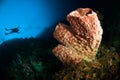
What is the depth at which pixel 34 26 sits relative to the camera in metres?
6.86

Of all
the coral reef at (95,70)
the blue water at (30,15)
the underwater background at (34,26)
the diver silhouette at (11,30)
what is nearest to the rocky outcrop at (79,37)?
the coral reef at (95,70)

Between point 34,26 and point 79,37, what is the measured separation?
2.49 meters

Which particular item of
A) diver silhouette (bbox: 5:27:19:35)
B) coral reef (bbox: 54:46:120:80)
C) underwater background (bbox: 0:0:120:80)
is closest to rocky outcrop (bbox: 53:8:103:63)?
coral reef (bbox: 54:46:120:80)

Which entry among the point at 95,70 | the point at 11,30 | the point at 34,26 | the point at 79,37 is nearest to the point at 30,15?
the point at 34,26

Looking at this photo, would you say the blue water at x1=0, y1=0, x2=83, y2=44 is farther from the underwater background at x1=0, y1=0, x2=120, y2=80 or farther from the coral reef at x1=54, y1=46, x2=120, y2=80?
the coral reef at x1=54, y1=46, x2=120, y2=80

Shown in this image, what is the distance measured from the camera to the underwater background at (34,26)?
5848 millimetres

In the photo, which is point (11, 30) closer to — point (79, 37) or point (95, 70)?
point (79, 37)

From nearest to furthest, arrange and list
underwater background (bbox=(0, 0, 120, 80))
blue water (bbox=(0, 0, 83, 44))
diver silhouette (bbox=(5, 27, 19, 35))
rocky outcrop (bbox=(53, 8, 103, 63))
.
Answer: rocky outcrop (bbox=(53, 8, 103, 63)) → underwater background (bbox=(0, 0, 120, 80)) → blue water (bbox=(0, 0, 83, 44)) → diver silhouette (bbox=(5, 27, 19, 35))

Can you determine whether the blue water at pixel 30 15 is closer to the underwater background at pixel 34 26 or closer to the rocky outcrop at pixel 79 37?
the underwater background at pixel 34 26

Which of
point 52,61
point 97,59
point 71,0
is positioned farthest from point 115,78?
point 71,0

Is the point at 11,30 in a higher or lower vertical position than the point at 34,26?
higher

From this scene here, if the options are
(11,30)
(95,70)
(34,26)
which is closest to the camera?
(95,70)

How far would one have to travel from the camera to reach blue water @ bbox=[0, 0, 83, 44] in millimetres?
6500

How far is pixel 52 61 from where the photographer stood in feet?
18.4
